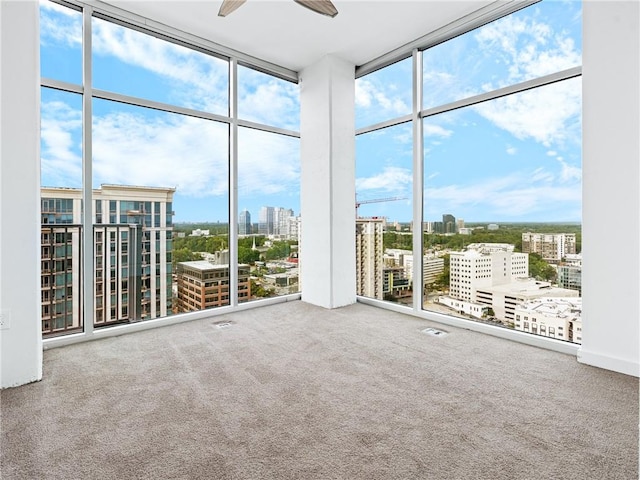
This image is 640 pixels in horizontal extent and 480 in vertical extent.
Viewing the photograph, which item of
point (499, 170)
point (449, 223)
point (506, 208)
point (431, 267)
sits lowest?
point (431, 267)

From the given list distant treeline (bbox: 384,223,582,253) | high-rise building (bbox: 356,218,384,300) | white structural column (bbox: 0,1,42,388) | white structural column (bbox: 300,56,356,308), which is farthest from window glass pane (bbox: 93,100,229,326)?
distant treeline (bbox: 384,223,582,253)

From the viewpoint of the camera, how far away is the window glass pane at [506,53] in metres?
2.80

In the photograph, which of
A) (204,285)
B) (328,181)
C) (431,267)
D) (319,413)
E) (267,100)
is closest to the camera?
(319,413)

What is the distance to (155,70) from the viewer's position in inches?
139

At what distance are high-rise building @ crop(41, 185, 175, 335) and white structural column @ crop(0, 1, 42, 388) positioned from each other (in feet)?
2.54

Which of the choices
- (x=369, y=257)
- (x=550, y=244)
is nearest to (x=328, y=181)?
(x=369, y=257)

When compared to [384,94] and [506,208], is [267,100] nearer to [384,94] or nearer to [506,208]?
[384,94]

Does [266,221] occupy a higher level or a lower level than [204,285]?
higher

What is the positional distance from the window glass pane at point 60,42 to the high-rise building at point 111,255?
1015 mm

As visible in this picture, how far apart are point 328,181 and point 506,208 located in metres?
1.95

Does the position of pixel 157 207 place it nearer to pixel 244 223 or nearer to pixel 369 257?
pixel 244 223

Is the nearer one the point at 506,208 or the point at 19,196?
the point at 19,196

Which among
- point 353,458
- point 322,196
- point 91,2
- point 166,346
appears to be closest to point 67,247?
point 166,346

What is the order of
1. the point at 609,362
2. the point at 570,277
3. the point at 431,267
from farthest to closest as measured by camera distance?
the point at 431,267
the point at 570,277
the point at 609,362
